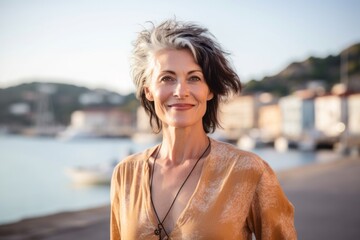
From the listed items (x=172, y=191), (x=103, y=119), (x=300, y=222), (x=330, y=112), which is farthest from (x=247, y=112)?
(x=172, y=191)

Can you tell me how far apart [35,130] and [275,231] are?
342 ft

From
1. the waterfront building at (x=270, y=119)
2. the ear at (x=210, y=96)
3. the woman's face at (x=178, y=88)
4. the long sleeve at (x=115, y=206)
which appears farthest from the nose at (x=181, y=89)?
the waterfront building at (x=270, y=119)

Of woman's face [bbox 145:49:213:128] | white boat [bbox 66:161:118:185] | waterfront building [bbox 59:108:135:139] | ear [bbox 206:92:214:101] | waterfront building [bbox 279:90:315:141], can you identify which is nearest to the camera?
woman's face [bbox 145:49:213:128]

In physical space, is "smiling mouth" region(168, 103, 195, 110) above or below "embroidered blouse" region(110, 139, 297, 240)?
above

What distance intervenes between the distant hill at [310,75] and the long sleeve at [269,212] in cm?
8266

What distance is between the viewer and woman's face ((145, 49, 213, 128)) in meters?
1.26

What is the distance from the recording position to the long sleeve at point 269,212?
1.20m

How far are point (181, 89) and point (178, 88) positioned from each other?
0.01 m

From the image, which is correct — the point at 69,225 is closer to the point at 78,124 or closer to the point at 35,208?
the point at 35,208

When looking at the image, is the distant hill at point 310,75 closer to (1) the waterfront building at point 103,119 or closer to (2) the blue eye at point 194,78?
(1) the waterfront building at point 103,119

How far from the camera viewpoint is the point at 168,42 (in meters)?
1.26

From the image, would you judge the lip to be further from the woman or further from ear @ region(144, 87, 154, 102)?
ear @ region(144, 87, 154, 102)

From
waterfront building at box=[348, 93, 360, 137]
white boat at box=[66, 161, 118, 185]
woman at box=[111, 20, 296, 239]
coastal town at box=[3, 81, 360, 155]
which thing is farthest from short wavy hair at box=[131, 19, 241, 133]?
waterfront building at box=[348, 93, 360, 137]

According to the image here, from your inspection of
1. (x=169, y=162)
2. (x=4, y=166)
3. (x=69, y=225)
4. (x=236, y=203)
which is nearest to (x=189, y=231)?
(x=236, y=203)
